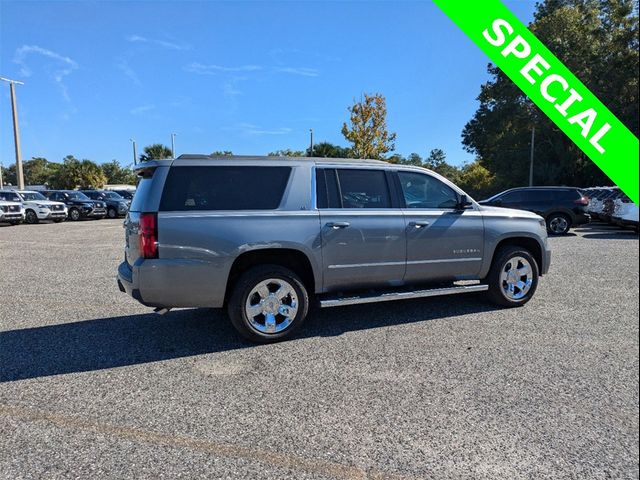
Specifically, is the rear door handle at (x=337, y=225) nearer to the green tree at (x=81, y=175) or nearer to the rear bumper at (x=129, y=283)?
the rear bumper at (x=129, y=283)

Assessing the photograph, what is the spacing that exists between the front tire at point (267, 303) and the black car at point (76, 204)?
2492cm

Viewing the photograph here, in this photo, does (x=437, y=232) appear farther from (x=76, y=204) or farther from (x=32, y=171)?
(x=32, y=171)

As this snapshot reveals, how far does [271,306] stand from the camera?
4.53 m

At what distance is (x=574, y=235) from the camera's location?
15.0 meters

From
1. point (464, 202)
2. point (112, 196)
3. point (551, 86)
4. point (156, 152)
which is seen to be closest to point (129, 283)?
point (464, 202)

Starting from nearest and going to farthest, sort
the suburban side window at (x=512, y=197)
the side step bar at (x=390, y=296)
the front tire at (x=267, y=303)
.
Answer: the front tire at (x=267, y=303), the side step bar at (x=390, y=296), the suburban side window at (x=512, y=197)

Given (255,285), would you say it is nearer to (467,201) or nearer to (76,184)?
(467,201)

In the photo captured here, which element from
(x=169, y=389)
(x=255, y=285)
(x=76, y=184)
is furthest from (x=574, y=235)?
(x=76, y=184)

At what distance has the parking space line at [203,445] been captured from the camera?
8.16ft

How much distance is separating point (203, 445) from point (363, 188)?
10.6 feet

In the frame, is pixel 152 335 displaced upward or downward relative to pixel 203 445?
upward

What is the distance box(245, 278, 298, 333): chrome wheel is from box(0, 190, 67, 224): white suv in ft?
73.8

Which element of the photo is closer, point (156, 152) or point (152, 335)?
point (152, 335)

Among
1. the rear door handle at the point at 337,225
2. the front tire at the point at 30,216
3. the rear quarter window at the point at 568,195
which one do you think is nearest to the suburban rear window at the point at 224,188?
the rear door handle at the point at 337,225
